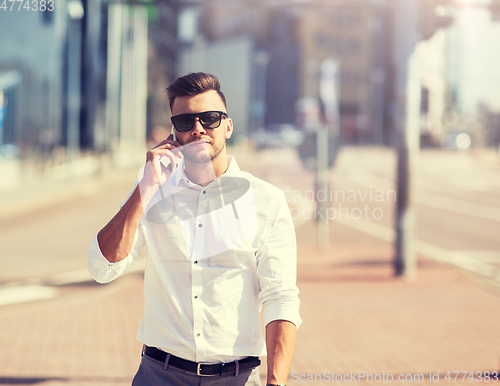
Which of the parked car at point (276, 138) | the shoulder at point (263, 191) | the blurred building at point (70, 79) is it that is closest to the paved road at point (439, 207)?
the shoulder at point (263, 191)

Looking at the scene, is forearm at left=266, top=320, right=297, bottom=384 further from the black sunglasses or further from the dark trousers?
the black sunglasses

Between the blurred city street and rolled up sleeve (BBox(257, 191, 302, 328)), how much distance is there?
2835 millimetres

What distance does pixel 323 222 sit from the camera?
11484mm

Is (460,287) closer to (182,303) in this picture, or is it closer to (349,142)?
(182,303)

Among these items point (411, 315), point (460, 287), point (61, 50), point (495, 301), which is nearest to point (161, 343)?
point (411, 315)

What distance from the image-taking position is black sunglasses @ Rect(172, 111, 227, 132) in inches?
82.2

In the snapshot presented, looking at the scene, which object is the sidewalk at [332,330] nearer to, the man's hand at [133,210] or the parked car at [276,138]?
the man's hand at [133,210]

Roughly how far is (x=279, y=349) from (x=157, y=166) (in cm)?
69

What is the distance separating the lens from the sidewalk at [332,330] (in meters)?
4.94

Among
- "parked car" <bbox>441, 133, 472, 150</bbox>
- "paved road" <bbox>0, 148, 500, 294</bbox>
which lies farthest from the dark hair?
"parked car" <bbox>441, 133, 472, 150</bbox>

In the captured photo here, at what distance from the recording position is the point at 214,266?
2.11 m
